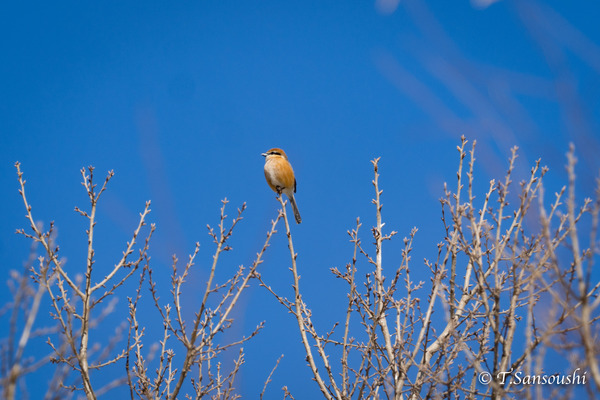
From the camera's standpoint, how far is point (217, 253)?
336 cm

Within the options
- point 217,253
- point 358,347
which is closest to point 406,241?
point 358,347

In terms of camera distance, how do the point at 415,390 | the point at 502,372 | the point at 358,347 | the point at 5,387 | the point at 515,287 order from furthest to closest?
the point at 358,347, the point at 415,390, the point at 515,287, the point at 502,372, the point at 5,387

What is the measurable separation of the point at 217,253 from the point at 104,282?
1.06m

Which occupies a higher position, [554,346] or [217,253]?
[217,253]

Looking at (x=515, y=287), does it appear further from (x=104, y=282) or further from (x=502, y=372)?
(x=104, y=282)

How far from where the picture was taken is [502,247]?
3295mm

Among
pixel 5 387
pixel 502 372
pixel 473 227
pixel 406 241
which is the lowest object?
pixel 5 387

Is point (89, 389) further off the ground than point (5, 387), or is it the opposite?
point (89, 389)

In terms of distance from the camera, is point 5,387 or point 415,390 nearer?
point 5,387

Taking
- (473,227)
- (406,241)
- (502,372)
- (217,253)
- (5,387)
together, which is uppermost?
(406,241)

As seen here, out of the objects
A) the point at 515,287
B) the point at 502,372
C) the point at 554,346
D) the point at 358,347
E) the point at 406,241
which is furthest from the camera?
the point at 406,241

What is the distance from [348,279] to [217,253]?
49.9 inches

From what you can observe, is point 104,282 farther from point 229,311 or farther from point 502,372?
point 502,372

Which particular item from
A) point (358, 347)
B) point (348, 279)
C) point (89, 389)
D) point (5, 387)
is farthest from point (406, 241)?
point (5, 387)
